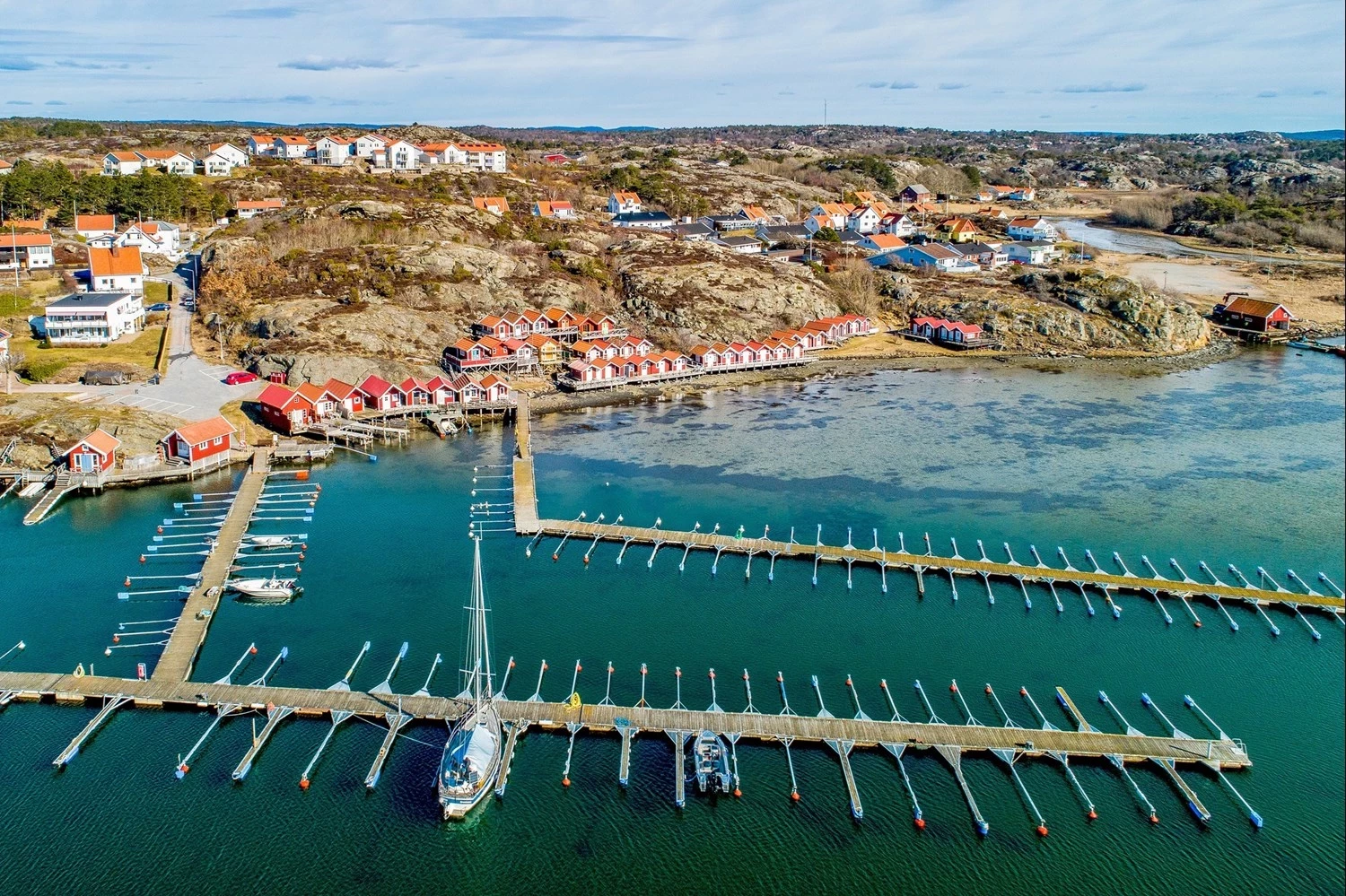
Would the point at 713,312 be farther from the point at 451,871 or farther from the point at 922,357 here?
the point at 451,871

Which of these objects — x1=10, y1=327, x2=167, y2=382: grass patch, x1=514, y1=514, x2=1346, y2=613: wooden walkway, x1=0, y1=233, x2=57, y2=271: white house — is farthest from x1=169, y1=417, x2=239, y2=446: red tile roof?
x1=0, y1=233, x2=57, y2=271: white house

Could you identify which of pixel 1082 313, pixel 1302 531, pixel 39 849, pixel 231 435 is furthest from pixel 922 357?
pixel 39 849

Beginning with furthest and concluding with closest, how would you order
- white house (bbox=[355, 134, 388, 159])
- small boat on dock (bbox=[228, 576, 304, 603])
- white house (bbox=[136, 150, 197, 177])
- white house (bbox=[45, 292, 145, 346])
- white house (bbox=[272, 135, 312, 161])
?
white house (bbox=[272, 135, 312, 161]) → white house (bbox=[355, 134, 388, 159]) → white house (bbox=[136, 150, 197, 177]) → white house (bbox=[45, 292, 145, 346]) → small boat on dock (bbox=[228, 576, 304, 603])

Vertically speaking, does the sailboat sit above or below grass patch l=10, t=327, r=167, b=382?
below

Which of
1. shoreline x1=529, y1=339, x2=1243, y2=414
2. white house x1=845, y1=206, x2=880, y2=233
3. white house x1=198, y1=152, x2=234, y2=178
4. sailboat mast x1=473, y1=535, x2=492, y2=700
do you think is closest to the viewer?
sailboat mast x1=473, y1=535, x2=492, y2=700

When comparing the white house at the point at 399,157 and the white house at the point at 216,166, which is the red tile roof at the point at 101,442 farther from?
the white house at the point at 399,157

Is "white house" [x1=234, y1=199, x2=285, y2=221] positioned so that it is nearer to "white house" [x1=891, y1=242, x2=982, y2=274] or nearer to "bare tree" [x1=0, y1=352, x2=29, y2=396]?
"bare tree" [x1=0, y1=352, x2=29, y2=396]

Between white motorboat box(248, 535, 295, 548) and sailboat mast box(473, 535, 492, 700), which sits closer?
sailboat mast box(473, 535, 492, 700)
